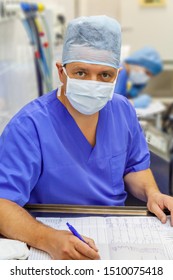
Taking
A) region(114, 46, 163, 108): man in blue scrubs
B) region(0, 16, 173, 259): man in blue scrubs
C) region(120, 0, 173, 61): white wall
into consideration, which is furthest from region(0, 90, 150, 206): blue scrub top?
region(120, 0, 173, 61): white wall

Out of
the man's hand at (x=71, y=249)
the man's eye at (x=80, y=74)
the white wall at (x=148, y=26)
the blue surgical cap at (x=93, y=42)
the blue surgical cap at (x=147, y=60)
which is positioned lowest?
the white wall at (x=148, y=26)

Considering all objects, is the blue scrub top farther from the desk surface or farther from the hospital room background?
the hospital room background

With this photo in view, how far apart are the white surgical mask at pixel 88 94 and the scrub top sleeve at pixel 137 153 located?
0.24m

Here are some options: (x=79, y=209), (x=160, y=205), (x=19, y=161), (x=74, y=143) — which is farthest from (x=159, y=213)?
(x=19, y=161)

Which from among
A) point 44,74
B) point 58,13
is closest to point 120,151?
point 44,74

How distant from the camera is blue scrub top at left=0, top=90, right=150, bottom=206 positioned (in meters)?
1.23

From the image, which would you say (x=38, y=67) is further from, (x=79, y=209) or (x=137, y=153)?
(x=79, y=209)

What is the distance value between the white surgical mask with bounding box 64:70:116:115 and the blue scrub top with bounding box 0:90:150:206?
0.20 feet

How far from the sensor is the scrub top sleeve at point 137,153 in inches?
60.2

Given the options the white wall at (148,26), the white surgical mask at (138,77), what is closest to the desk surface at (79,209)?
the white surgical mask at (138,77)

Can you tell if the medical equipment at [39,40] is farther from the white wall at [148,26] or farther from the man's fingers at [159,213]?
the white wall at [148,26]

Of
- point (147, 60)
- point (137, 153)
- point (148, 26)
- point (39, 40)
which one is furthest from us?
point (148, 26)

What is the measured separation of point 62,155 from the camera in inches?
51.9

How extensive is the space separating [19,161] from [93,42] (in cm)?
42
